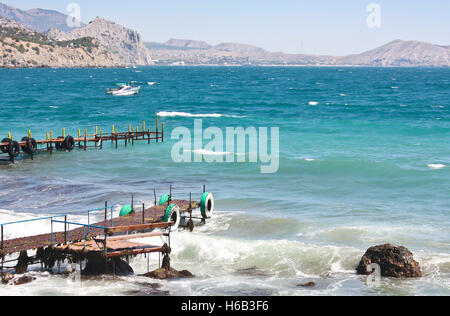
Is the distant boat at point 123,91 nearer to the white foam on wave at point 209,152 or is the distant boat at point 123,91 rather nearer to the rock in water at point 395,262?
the white foam on wave at point 209,152

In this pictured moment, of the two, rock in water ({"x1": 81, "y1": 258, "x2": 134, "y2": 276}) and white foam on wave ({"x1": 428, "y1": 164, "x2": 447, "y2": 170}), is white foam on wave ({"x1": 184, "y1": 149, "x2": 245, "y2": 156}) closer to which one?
white foam on wave ({"x1": 428, "y1": 164, "x2": 447, "y2": 170})

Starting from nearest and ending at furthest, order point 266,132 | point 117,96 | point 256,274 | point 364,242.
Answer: point 256,274 → point 364,242 → point 266,132 → point 117,96

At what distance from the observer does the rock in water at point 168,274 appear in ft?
65.8

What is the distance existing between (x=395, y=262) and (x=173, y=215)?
10.4 meters

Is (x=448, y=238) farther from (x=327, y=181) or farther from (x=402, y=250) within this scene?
(x=327, y=181)

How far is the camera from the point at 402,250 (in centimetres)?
2003

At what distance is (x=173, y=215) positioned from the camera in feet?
84.8

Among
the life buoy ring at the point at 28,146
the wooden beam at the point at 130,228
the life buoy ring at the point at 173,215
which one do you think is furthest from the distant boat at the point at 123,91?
the wooden beam at the point at 130,228

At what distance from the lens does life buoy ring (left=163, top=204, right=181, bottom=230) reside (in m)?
25.4

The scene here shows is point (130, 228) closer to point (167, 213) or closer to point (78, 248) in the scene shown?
point (78, 248)

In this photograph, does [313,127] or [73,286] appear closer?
[73,286]

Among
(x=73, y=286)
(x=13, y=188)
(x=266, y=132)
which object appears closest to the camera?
(x=73, y=286)

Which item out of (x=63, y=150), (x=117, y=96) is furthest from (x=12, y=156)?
(x=117, y=96)
